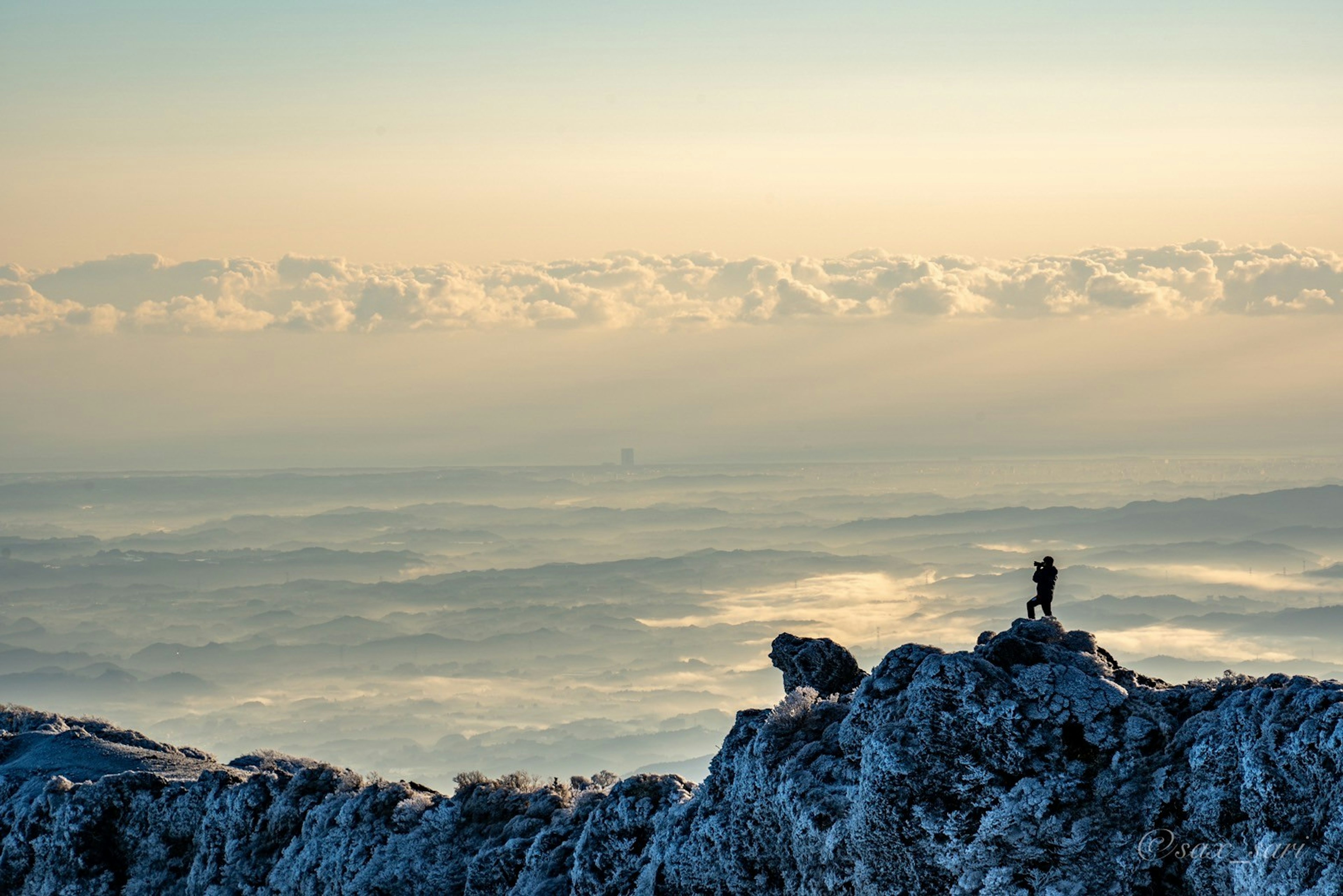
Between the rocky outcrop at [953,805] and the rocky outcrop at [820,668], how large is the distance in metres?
0.38

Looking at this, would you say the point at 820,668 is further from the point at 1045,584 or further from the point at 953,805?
the point at 953,805

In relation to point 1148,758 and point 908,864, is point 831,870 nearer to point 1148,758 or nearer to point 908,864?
point 908,864

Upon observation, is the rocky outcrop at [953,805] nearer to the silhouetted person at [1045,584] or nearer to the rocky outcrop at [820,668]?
the rocky outcrop at [820,668]

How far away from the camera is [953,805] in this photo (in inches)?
975

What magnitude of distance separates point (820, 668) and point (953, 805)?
12.9 metres

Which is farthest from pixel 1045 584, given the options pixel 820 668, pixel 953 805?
pixel 953 805

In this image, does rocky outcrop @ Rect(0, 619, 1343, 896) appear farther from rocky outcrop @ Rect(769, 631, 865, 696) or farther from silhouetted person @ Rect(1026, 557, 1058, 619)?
silhouetted person @ Rect(1026, 557, 1058, 619)

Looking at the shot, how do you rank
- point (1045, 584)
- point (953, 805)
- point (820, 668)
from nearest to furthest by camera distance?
point (953, 805)
point (820, 668)
point (1045, 584)

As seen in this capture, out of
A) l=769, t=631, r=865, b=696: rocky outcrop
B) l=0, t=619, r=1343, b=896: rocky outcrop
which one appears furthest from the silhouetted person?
l=0, t=619, r=1343, b=896: rocky outcrop

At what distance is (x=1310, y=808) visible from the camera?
21422 millimetres

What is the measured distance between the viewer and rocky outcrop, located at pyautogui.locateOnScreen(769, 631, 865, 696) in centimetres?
3741

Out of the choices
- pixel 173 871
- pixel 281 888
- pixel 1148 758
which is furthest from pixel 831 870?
pixel 173 871

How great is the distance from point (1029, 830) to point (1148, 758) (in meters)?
2.57

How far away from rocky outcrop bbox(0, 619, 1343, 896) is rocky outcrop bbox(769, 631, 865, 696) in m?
Answer: 0.38
